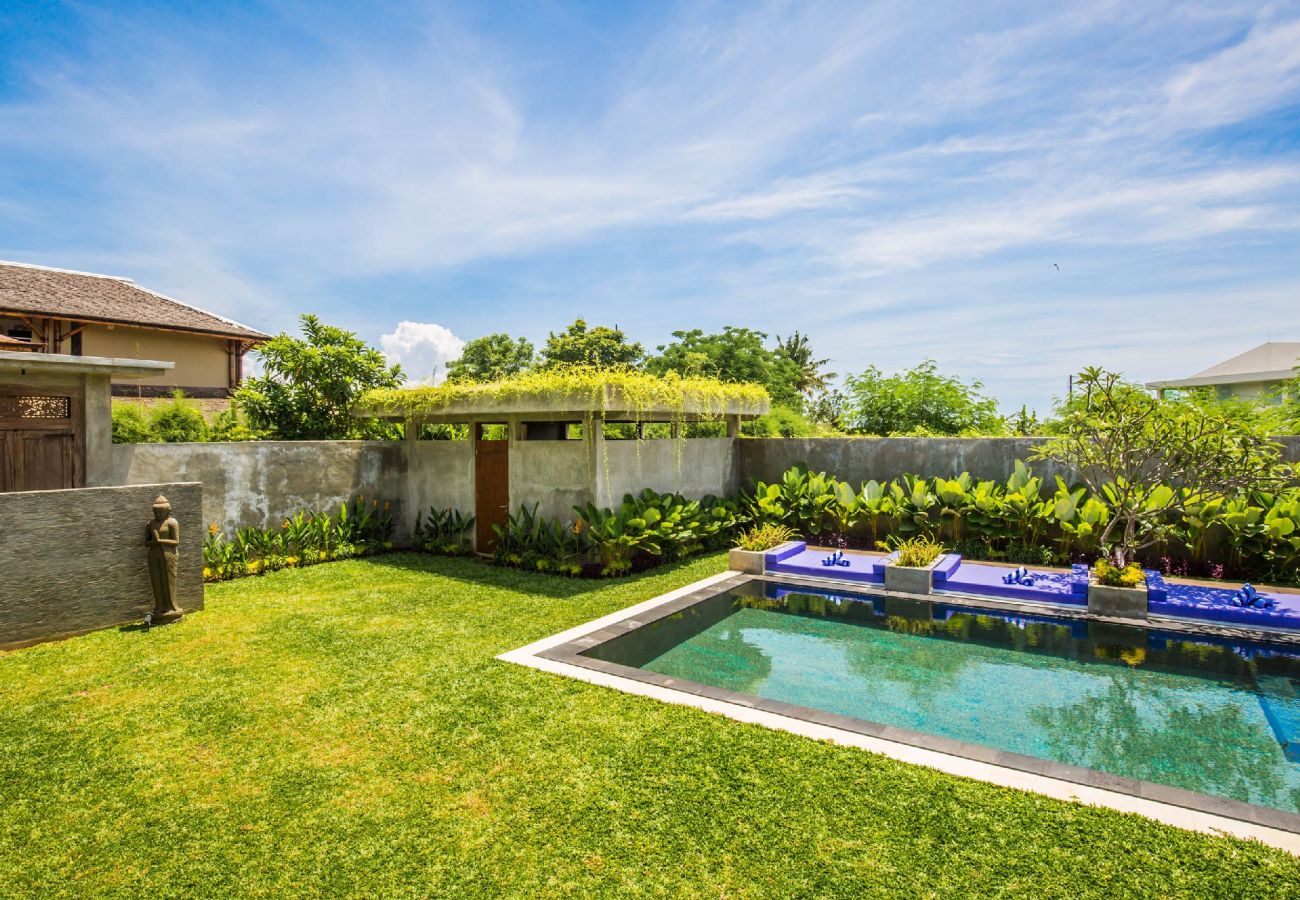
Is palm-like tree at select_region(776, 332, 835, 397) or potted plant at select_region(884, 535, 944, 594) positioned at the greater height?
palm-like tree at select_region(776, 332, 835, 397)

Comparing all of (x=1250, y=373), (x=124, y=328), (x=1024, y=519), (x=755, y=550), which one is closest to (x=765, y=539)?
(x=755, y=550)

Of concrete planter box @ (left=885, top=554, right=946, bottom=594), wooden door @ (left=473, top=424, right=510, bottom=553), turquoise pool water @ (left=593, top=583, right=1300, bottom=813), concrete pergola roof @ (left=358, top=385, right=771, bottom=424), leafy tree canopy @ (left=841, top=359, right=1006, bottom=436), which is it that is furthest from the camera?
leafy tree canopy @ (left=841, top=359, right=1006, bottom=436)

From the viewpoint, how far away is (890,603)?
795 cm

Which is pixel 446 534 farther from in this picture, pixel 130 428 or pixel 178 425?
pixel 130 428

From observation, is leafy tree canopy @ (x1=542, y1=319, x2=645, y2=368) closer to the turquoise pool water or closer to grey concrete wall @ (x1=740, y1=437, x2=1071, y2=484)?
grey concrete wall @ (x1=740, y1=437, x2=1071, y2=484)

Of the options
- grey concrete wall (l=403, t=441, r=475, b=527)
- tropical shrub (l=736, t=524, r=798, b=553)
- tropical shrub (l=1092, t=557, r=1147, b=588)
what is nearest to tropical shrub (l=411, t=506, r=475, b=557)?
grey concrete wall (l=403, t=441, r=475, b=527)

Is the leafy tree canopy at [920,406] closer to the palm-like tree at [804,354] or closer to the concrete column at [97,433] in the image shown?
the concrete column at [97,433]

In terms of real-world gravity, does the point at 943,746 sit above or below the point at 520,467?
below

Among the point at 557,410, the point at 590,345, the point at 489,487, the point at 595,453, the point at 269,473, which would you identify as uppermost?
the point at 590,345

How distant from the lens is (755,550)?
31.3 ft

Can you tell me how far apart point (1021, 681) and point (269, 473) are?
9.96 meters

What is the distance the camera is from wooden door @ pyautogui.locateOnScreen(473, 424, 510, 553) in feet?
33.7

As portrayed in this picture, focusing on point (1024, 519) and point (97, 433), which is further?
point (1024, 519)

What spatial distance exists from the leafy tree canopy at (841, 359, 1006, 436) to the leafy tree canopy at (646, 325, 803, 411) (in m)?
13.2
